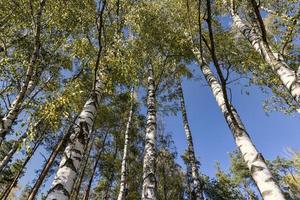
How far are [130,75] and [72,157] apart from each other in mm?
3349

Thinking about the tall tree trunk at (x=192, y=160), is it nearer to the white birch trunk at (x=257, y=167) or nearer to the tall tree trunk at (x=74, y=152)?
the white birch trunk at (x=257, y=167)

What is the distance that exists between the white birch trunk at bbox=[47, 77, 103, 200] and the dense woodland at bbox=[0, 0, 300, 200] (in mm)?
20

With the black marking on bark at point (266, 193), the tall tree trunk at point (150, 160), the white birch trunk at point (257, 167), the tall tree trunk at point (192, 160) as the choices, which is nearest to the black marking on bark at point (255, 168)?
the white birch trunk at point (257, 167)

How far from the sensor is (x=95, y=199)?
25844mm

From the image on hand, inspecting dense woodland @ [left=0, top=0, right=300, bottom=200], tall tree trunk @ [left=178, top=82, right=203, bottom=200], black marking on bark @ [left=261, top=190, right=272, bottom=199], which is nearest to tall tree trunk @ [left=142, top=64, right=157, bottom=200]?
dense woodland @ [left=0, top=0, right=300, bottom=200]

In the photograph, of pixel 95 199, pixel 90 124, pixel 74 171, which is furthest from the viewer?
pixel 95 199

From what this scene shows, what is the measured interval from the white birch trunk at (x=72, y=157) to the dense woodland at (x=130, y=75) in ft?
0.07

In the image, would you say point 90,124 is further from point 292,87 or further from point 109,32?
point 109,32

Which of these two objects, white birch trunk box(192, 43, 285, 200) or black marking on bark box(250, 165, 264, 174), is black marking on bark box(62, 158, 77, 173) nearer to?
white birch trunk box(192, 43, 285, 200)

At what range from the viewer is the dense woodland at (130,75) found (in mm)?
5203

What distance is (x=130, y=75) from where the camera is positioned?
771 cm

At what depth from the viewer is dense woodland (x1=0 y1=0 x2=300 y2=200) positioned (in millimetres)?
5203

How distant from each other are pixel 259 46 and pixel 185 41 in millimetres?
4593

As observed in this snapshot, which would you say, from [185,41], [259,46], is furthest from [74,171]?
[185,41]
